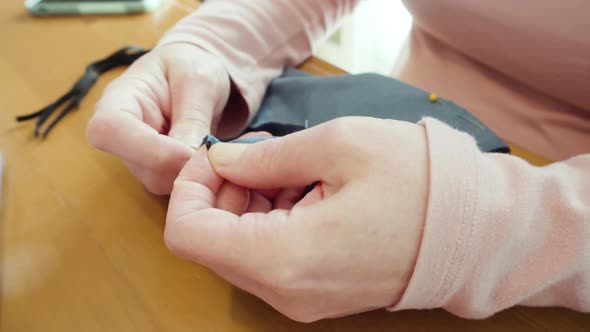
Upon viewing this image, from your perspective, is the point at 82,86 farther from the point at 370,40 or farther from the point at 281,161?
the point at 370,40

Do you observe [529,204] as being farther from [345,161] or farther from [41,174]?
[41,174]

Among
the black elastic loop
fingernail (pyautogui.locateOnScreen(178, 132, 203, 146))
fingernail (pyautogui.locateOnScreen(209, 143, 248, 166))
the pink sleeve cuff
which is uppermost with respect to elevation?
the pink sleeve cuff

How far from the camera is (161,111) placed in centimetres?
42

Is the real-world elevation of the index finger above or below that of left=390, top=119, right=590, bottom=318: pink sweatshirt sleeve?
below

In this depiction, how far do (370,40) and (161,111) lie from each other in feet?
2.04

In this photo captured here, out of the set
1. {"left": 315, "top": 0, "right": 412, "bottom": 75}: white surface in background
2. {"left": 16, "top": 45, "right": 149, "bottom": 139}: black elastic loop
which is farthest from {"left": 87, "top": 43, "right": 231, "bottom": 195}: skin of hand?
{"left": 315, "top": 0, "right": 412, "bottom": 75}: white surface in background

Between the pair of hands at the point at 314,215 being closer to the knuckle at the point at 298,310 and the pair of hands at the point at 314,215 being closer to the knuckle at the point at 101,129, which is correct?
Answer: the knuckle at the point at 298,310

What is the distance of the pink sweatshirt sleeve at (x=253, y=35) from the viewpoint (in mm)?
476

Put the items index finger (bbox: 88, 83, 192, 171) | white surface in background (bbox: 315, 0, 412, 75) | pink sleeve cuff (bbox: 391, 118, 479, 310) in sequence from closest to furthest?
pink sleeve cuff (bbox: 391, 118, 479, 310)
index finger (bbox: 88, 83, 192, 171)
white surface in background (bbox: 315, 0, 412, 75)

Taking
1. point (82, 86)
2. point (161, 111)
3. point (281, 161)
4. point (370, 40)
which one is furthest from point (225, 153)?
point (370, 40)

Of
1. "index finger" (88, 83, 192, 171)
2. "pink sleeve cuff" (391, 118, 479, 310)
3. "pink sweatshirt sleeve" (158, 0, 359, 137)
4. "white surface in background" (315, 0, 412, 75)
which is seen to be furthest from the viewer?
"white surface in background" (315, 0, 412, 75)

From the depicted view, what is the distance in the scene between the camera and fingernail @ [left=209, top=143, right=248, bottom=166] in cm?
30

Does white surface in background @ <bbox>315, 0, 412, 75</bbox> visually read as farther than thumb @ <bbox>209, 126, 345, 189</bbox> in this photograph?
Yes

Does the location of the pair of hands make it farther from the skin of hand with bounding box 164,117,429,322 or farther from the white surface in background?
the white surface in background
